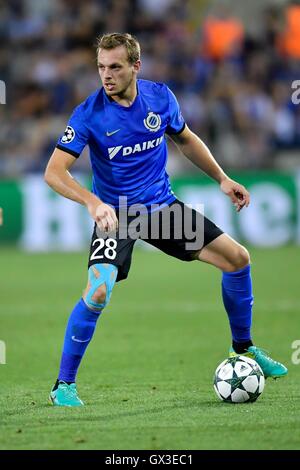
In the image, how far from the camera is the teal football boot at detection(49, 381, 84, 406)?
19.6ft

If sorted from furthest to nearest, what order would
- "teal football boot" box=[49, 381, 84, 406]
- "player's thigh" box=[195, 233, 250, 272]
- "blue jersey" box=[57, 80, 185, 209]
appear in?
"player's thigh" box=[195, 233, 250, 272]
"blue jersey" box=[57, 80, 185, 209]
"teal football boot" box=[49, 381, 84, 406]

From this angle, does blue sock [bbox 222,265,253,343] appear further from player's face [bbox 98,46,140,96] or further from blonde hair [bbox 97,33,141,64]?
blonde hair [bbox 97,33,141,64]

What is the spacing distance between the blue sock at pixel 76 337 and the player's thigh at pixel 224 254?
822mm

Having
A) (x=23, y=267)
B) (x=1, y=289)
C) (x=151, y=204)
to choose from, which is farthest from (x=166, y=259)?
(x=151, y=204)

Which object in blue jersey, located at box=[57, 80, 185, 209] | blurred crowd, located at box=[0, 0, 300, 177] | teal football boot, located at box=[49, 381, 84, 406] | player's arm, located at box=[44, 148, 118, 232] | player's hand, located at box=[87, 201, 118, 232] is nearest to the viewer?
player's hand, located at box=[87, 201, 118, 232]

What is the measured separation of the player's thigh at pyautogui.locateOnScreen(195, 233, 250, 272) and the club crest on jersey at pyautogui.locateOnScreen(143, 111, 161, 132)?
2.65ft

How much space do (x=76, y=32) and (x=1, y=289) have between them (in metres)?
7.51

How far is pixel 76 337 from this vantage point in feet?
19.9

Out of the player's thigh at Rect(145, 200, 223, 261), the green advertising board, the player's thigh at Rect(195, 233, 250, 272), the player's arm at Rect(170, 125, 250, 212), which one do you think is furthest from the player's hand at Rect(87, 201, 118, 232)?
the green advertising board

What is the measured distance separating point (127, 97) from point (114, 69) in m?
0.28

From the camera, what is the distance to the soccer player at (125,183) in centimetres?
Answer: 603
